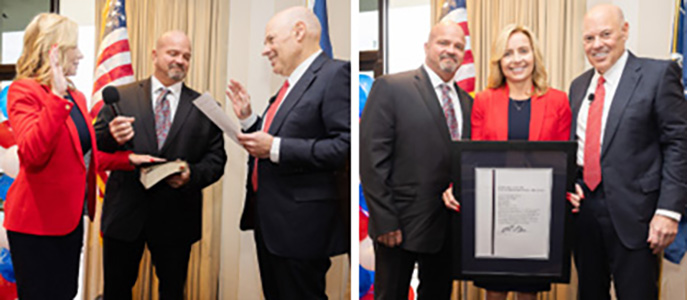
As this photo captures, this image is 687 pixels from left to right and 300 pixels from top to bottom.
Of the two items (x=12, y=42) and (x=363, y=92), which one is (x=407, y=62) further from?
(x=12, y=42)

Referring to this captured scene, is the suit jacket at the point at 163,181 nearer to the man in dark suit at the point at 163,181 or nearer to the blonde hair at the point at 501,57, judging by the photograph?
the man in dark suit at the point at 163,181

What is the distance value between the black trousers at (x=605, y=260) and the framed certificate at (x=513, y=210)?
0.20 feet

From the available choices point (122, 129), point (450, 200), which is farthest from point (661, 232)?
point (122, 129)

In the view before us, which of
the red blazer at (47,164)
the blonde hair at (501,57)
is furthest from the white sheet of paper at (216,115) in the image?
the blonde hair at (501,57)

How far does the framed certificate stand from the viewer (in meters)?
2.15

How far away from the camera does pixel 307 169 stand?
2.25 metres

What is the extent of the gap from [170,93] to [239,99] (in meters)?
0.26

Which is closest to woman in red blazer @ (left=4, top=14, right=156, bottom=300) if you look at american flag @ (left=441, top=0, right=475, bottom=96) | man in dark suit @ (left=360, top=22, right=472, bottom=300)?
man in dark suit @ (left=360, top=22, right=472, bottom=300)

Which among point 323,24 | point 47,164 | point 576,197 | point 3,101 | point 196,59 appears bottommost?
point 576,197

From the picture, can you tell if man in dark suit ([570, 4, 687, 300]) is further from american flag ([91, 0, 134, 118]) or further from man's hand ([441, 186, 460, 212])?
american flag ([91, 0, 134, 118])

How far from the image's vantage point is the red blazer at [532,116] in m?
2.13

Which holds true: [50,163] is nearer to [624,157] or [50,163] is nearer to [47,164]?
[47,164]

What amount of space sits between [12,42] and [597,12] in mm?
2245

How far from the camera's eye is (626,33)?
82.7 inches
